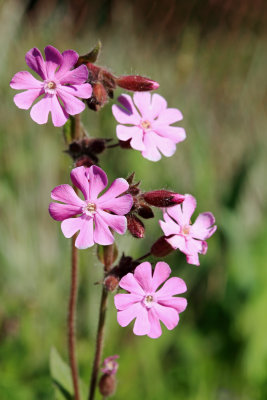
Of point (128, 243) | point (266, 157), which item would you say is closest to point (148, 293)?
point (128, 243)

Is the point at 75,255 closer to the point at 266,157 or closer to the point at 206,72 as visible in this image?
the point at 266,157

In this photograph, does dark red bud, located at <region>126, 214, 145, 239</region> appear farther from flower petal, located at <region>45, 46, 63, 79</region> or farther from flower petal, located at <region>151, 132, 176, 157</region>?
flower petal, located at <region>45, 46, 63, 79</region>

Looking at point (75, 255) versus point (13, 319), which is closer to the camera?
point (75, 255)

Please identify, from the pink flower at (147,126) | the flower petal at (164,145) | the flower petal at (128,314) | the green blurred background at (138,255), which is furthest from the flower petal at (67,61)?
the green blurred background at (138,255)

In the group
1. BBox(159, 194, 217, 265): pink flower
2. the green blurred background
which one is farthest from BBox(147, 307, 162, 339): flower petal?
the green blurred background

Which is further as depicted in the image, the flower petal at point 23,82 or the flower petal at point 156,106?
the flower petal at point 156,106

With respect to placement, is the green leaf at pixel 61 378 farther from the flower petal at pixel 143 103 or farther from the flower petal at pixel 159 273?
the flower petal at pixel 143 103
